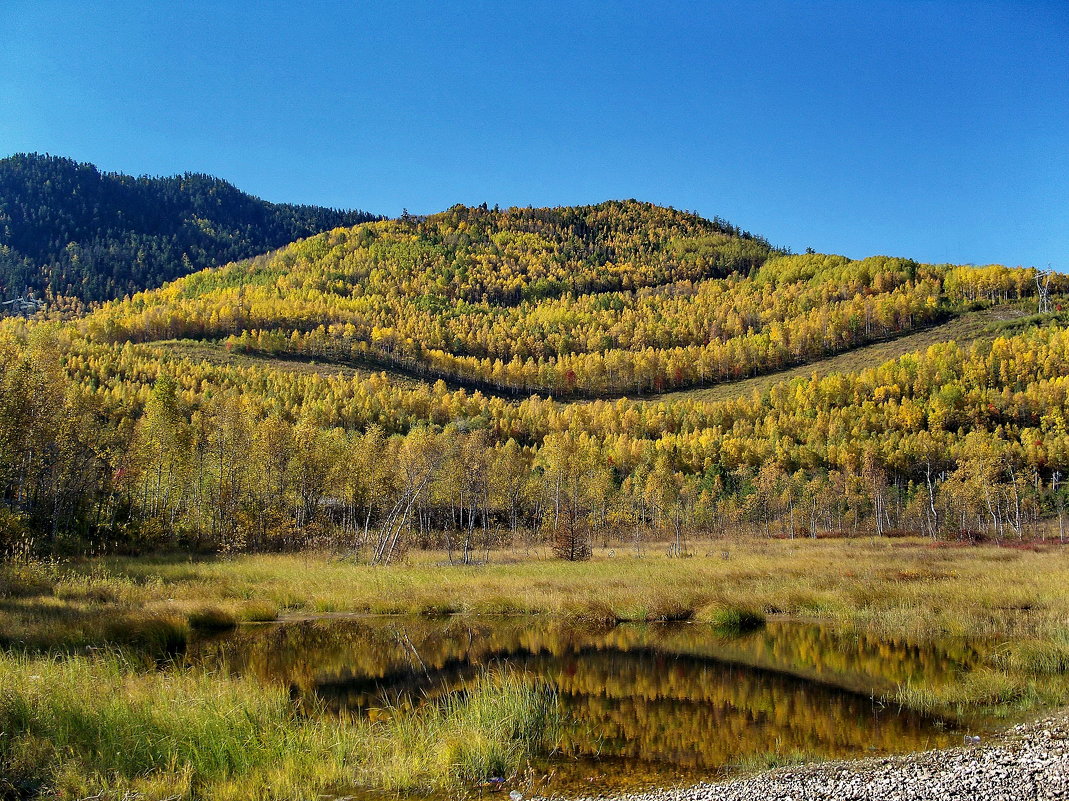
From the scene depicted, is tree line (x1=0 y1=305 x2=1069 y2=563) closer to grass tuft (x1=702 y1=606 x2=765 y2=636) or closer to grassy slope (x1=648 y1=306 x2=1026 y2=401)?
grassy slope (x1=648 y1=306 x2=1026 y2=401)

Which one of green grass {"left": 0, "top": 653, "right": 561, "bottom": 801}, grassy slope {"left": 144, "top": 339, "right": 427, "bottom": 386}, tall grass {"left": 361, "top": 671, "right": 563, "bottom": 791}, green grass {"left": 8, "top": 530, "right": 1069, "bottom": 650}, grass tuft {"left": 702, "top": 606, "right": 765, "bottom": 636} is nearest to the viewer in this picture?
green grass {"left": 0, "top": 653, "right": 561, "bottom": 801}

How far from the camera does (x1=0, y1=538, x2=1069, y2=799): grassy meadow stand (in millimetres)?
9359

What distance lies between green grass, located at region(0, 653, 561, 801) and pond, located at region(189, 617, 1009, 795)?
4.01ft

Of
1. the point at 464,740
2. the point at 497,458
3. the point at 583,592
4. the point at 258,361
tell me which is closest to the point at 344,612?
the point at 583,592

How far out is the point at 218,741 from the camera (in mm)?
9766

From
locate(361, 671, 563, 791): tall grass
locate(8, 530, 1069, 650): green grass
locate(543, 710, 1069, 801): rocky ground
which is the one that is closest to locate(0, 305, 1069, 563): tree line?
locate(8, 530, 1069, 650): green grass

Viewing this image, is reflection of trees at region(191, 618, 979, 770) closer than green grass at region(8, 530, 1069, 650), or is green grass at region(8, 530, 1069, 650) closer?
reflection of trees at region(191, 618, 979, 770)

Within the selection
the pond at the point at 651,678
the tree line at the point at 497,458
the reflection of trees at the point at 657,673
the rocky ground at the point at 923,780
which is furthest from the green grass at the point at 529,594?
the rocky ground at the point at 923,780

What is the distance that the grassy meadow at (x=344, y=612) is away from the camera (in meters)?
9.36

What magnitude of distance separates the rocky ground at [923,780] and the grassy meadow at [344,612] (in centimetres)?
306

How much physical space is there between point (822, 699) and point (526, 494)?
204 ft

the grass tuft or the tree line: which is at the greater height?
the tree line

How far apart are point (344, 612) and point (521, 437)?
4172 inches

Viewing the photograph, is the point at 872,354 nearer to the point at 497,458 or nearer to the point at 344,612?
the point at 497,458
